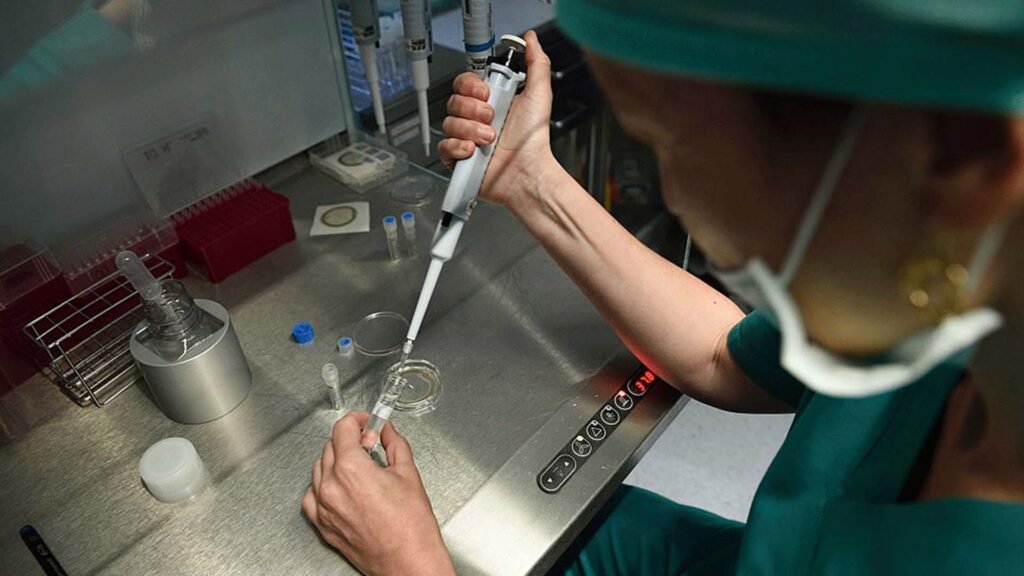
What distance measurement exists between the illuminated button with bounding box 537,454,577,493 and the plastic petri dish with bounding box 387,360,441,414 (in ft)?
0.57

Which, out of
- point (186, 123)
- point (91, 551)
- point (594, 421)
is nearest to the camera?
point (91, 551)

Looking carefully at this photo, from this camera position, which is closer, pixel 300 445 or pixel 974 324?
pixel 974 324

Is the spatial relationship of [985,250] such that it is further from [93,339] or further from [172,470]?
[93,339]

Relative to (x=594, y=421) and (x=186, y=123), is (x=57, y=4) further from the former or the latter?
(x=594, y=421)

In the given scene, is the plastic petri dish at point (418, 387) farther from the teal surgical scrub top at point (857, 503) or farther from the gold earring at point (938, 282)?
the gold earring at point (938, 282)

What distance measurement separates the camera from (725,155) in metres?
0.37

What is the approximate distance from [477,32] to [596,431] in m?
0.57

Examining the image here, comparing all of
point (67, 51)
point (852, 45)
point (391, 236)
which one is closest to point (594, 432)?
point (391, 236)

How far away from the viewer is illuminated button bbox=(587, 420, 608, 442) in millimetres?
913

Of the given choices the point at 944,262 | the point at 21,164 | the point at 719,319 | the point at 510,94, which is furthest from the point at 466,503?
the point at 21,164

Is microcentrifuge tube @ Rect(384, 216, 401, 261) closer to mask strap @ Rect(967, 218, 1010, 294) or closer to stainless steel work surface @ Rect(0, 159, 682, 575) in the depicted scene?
stainless steel work surface @ Rect(0, 159, 682, 575)

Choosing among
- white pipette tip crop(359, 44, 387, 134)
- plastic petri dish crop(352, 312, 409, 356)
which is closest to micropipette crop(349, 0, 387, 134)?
white pipette tip crop(359, 44, 387, 134)

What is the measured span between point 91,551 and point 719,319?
0.77 meters

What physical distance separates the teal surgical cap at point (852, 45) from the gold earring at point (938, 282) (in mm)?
74
